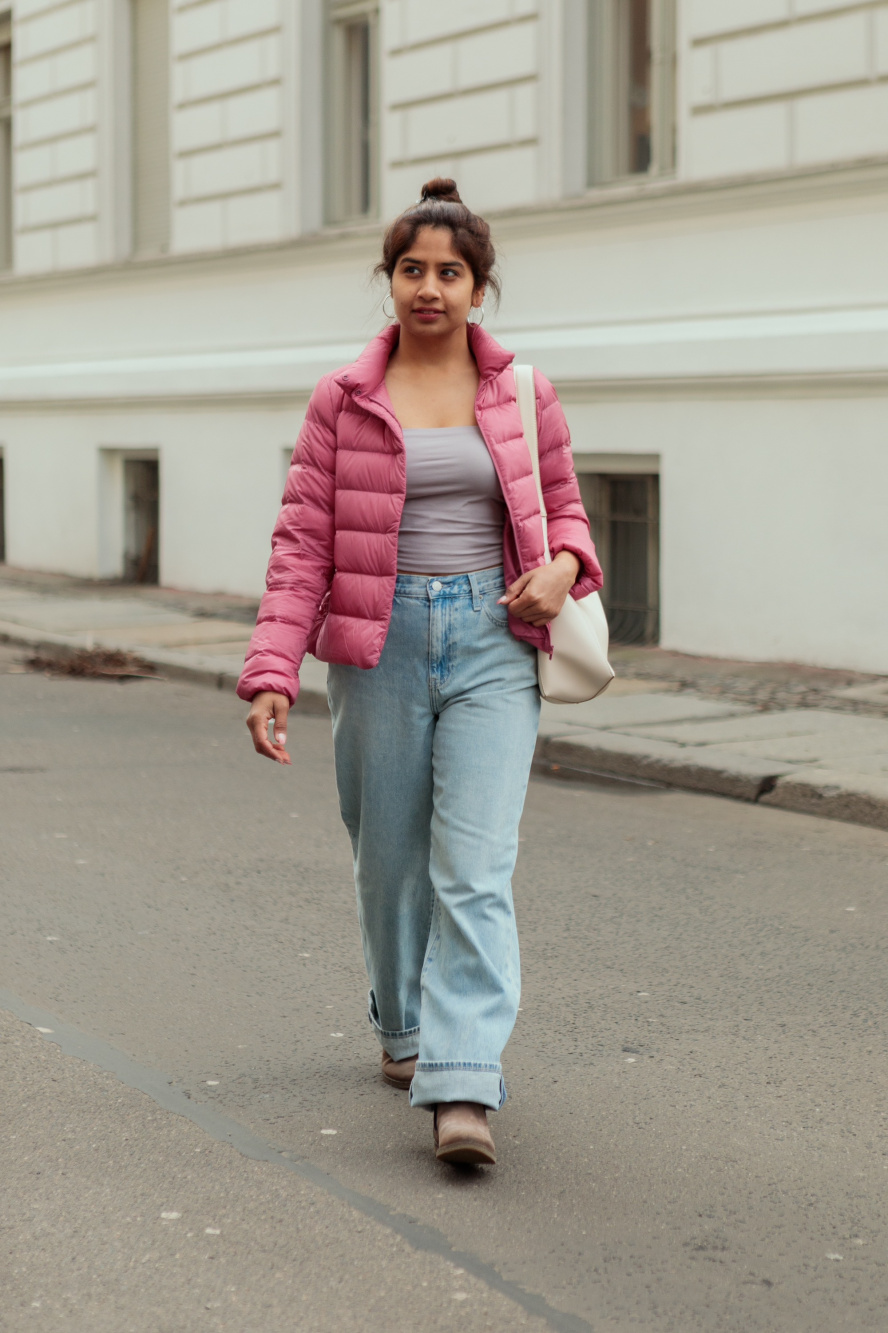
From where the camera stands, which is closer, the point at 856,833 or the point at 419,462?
the point at 419,462

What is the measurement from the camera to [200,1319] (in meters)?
2.98

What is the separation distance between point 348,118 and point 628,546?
4.75 meters

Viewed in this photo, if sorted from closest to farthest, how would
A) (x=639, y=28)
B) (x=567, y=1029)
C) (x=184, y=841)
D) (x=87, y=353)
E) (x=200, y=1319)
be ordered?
(x=200, y=1319)
(x=567, y=1029)
(x=184, y=841)
(x=639, y=28)
(x=87, y=353)

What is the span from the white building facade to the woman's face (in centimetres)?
325

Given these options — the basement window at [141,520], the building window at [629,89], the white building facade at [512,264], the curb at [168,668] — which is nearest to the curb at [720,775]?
the curb at [168,668]

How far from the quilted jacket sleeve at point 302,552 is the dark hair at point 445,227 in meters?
0.30

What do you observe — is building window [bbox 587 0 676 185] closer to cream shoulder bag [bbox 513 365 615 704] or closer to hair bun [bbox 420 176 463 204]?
hair bun [bbox 420 176 463 204]

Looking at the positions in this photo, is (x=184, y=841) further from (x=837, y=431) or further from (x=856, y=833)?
(x=837, y=431)

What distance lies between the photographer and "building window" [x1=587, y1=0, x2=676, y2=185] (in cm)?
1168

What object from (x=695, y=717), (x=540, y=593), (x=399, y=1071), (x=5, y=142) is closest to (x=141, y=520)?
(x=5, y=142)

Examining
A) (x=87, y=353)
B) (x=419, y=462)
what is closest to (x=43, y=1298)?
(x=419, y=462)

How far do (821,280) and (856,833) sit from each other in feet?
14.6

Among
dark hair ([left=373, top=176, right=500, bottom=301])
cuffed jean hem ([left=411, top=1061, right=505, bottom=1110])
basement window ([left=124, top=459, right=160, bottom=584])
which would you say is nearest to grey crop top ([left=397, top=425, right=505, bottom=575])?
dark hair ([left=373, top=176, right=500, bottom=301])

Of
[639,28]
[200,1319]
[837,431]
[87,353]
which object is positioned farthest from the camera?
[87,353]
